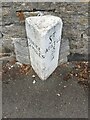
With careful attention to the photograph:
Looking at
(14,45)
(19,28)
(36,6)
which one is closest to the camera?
(36,6)

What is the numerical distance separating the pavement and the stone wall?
18.5 inches

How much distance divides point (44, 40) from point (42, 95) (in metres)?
0.83

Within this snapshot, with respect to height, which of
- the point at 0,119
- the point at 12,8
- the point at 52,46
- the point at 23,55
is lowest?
the point at 0,119

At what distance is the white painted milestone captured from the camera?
3180 millimetres

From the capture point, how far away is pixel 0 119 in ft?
11.3

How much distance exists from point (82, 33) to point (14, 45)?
0.93m

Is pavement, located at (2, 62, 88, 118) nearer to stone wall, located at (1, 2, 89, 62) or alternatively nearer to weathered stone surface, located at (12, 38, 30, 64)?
weathered stone surface, located at (12, 38, 30, 64)

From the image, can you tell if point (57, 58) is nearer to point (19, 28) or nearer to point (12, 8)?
point (19, 28)

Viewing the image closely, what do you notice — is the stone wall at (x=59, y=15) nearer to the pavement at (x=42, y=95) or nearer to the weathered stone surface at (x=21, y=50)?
the weathered stone surface at (x=21, y=50)

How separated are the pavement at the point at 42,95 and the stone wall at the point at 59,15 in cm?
47

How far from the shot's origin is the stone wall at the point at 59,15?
10.8ft

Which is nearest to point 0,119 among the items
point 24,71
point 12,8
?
point 24,71

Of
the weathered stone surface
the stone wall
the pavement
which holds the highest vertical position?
the stone wall

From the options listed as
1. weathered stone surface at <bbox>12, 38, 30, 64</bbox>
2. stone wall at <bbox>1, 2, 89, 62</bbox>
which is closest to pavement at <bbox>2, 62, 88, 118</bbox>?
weathered stone surface at <bbox>12, 38, 30, 64</bbox>
